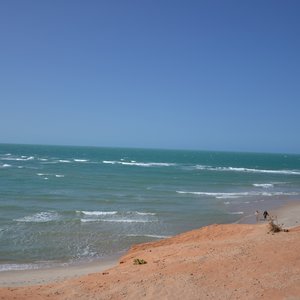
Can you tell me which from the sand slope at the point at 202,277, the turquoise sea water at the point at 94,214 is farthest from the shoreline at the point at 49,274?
the sand slope at the point at 202,277

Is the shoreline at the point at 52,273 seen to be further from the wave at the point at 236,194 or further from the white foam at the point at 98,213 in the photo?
the wave at the point at 236,194

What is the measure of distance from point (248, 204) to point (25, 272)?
2265 centimetres

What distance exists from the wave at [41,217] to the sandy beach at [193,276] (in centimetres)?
936

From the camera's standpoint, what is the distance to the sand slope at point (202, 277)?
920 centimetres

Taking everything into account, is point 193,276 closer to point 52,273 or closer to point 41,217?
point 52,273

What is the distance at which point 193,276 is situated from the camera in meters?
10.1

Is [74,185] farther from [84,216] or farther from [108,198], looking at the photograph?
[84,216]

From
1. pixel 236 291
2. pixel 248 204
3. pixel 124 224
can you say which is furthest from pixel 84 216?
pixel 236 291

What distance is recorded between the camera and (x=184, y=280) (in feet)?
32.5

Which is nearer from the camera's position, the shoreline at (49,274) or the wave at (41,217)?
the shoreline at (49,274)

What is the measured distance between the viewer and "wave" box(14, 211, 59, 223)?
23.5 m

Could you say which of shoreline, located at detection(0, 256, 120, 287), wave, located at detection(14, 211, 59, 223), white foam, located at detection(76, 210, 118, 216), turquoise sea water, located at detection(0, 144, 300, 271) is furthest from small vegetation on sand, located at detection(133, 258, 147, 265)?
white foam, located at detection(76, 210, 118, 216)

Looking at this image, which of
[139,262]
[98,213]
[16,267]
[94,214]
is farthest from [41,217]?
[139,262]

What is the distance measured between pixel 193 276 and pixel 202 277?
0.25 m
